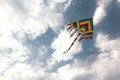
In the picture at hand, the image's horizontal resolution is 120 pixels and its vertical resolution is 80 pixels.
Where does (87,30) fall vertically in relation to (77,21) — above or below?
below

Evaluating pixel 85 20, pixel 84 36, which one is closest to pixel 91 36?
pixel 84 36

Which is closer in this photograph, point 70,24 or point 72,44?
point 72,44

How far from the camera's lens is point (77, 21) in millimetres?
38406

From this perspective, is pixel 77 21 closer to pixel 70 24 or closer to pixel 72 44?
pixel 70 24

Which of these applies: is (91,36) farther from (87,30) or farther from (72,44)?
(72,44)

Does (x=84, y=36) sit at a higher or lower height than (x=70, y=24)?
lower

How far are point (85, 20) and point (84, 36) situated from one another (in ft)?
12.3

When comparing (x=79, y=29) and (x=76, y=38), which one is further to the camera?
(x=79, y=29)

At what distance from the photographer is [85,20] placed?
122ft

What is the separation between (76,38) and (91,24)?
17.0 ft

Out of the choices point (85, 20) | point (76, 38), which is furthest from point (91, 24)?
point (76, 38)

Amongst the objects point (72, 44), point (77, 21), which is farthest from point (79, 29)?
point (72, 44)

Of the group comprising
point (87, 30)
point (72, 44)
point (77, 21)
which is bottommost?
point (72, 44)

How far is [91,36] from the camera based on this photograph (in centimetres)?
3597
